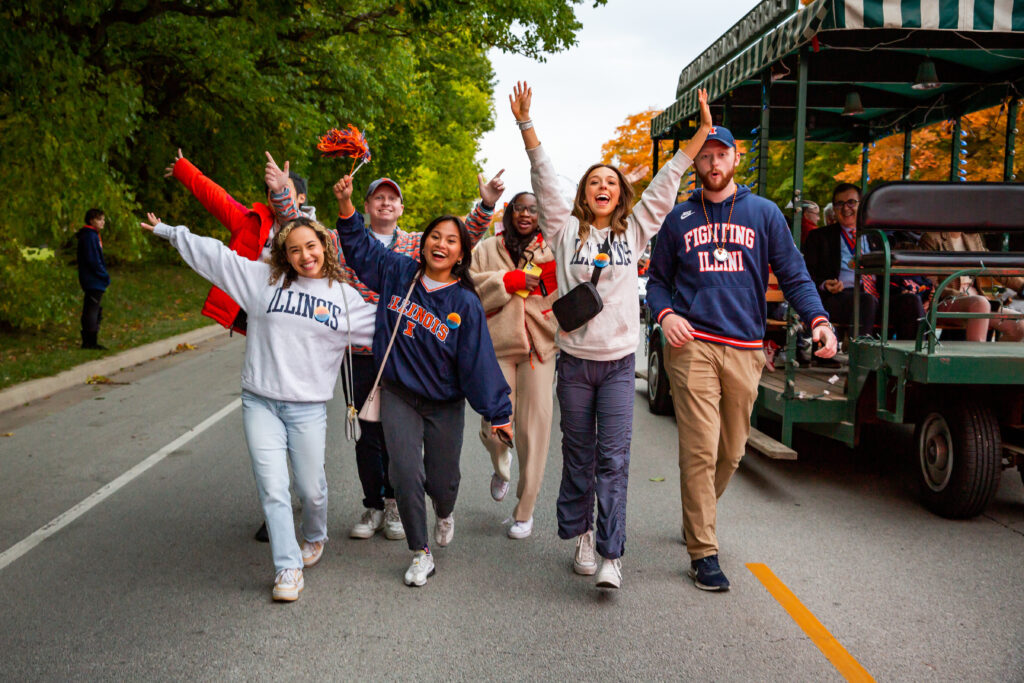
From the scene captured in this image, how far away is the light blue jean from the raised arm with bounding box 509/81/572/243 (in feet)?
4.66

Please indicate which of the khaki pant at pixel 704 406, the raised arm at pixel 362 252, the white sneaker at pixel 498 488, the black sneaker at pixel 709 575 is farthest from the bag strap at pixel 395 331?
the black sneaker at pixel 709 575

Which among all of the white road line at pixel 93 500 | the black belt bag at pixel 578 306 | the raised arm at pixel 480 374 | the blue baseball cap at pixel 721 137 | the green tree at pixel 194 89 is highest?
the green tree at pixel 194 89

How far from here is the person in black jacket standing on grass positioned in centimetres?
1348

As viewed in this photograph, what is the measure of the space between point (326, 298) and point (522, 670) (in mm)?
1930

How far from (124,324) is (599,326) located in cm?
1562

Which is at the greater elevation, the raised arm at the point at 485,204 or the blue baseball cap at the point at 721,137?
the blue baseball cap at the point at 721,137

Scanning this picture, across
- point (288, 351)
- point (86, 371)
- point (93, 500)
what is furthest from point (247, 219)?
point (86, 371)

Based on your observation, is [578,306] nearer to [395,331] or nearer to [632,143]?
[395,331]

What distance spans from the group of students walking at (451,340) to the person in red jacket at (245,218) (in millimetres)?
17

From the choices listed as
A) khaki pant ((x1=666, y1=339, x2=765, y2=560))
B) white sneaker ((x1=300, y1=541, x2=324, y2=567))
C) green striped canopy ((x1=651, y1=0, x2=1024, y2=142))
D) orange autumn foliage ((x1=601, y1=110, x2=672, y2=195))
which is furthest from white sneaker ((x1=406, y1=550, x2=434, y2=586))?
orange autumn foliage ((x1=601, y1=110, x2=672, y2=195))

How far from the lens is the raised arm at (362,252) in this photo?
4.41 meters

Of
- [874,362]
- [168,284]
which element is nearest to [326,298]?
[874,362]

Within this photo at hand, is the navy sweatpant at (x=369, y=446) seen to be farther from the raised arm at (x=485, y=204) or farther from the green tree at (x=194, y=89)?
the green tree at (x=194, y=89)

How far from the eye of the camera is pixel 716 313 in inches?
173
